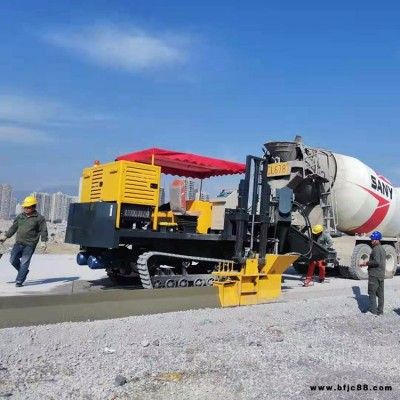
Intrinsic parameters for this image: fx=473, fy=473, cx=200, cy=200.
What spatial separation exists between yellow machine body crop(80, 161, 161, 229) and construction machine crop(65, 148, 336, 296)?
2cm

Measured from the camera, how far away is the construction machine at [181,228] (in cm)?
808

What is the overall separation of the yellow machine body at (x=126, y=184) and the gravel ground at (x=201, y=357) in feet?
6.88

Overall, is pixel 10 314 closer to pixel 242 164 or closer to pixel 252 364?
pixel 252 364

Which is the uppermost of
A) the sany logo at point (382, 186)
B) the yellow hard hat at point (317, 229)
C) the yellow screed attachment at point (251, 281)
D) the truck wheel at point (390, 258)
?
the sany logo at point (382, 186)

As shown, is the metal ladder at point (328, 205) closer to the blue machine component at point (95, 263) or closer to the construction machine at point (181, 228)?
the construction machine at point (181, 228)

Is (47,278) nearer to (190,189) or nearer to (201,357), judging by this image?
(190,189)

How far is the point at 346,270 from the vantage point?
43.9 feet

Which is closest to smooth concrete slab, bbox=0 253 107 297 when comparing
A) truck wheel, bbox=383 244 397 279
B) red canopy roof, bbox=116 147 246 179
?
red canopy roof, bbox=116 147 246 179

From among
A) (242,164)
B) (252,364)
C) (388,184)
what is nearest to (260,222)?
(242,164)

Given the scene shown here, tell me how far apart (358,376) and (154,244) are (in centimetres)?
472

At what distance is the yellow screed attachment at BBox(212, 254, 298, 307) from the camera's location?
26.5 ft

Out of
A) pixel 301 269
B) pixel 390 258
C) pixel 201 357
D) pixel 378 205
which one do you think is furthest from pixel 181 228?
pixel 390 258

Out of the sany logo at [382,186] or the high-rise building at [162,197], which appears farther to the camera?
the sany logo at [382,186]

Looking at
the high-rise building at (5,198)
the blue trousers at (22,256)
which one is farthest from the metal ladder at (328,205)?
the high-rise building at (5,198)
